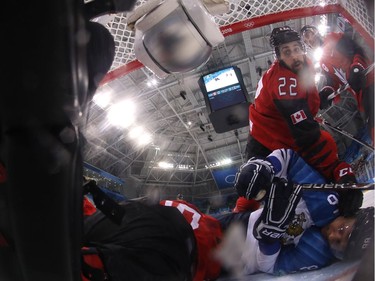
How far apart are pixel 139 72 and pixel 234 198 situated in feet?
1.57

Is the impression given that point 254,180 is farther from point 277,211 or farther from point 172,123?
point 172,123

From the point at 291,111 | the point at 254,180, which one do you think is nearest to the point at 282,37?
the point at 291,111

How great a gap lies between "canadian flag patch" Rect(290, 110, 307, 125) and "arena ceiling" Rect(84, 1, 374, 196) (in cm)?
14

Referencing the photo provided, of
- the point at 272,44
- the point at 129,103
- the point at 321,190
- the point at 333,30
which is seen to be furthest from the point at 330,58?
the point at 129,103

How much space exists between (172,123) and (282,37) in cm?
47

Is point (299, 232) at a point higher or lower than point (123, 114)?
lower

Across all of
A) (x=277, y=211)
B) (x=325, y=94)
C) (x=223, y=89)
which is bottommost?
(x=277, y=211)

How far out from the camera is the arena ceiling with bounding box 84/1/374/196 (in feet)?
1.60

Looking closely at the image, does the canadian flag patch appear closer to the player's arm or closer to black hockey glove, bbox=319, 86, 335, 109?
black hockey glove, bbox=319, 86, 335, 109

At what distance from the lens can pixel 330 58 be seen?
0.91m

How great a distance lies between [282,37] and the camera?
2.89 feet

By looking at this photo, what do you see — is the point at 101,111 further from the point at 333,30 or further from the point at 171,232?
the point at 333,30

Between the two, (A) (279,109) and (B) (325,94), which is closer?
(A) (279,109)

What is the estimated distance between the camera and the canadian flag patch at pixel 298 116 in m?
0.82
